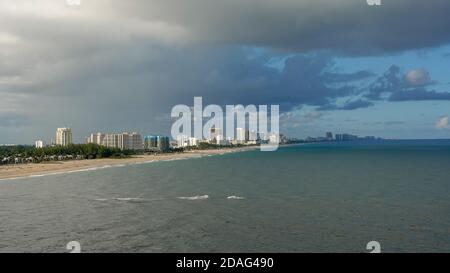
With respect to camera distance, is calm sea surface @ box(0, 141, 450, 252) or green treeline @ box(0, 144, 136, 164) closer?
calm sea surface @ box(0, 141, 450, 252)

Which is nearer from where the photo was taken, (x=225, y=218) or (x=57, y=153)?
(x=225, y=218)

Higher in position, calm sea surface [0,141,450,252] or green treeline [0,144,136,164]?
green treeline [0,144,136,164]

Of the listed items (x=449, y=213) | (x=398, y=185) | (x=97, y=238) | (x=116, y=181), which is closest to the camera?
(x=97, y=238)

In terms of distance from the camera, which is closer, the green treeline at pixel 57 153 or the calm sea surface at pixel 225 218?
the calm sea surface at pixel 225 218

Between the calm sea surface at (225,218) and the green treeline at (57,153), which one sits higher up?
the green treeline at (57,153)

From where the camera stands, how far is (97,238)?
3120 centimetres

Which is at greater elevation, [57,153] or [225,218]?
[57,153]
